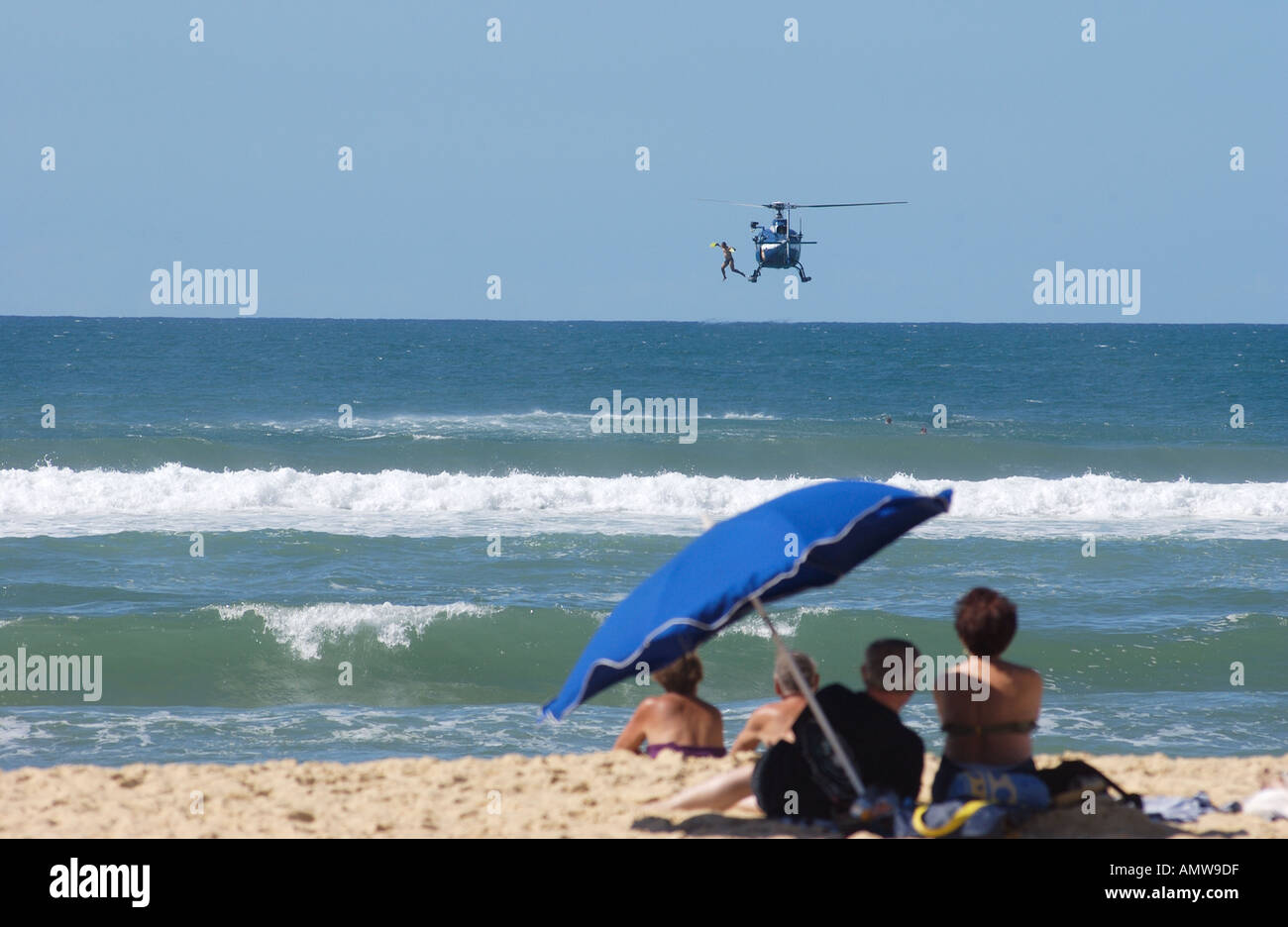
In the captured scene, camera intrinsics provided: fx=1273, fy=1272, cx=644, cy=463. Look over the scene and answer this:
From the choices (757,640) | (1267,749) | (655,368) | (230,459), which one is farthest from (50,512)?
(655,368)

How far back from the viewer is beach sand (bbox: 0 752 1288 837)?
5344 millimetres

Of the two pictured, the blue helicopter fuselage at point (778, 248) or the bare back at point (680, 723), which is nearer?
the bare back at point (680, 723)

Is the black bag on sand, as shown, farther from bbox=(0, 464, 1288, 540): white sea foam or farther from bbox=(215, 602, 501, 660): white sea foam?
bbox=(0, 464, 1288, 540): white sea foam

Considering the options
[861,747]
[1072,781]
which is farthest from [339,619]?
[1072,781]

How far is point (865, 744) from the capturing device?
16.2 feet

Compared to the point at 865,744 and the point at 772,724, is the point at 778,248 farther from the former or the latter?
the point at 865,744

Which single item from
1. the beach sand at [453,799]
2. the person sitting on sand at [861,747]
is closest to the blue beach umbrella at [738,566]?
the person sitting on sand at [861,747]

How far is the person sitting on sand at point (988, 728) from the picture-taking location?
16.1ft

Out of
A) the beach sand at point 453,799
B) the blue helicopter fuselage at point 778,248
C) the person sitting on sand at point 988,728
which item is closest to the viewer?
the person sitting on sand at point 988,728

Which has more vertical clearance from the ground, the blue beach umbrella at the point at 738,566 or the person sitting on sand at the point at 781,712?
the blue beach umbrella at the point at 738,566

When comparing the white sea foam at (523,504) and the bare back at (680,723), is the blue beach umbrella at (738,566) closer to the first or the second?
the bare back at (680,723)

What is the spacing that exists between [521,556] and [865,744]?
1154 centimetres

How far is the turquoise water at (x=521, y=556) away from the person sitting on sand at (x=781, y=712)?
9.27 feet
